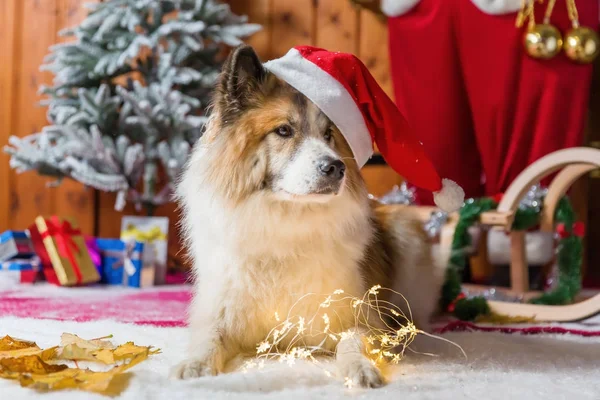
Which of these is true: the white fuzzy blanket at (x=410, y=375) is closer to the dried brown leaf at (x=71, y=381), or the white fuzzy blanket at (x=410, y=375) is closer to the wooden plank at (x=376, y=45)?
the dried brown leaf at (x=71, y=381)

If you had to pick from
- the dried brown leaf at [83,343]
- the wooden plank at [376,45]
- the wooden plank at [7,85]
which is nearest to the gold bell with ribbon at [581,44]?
the wooden plank at [376,45]

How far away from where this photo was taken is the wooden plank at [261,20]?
11.5ft

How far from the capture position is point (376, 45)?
339 cm

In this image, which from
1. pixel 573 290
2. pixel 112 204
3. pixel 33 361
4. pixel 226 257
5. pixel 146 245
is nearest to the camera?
pixel 33 361

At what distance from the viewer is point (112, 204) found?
135 inches

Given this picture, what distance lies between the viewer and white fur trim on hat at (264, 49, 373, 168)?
1468mm

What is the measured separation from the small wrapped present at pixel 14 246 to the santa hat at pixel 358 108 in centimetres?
189

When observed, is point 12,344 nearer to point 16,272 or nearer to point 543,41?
point 16,272

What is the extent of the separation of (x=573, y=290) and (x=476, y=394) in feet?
4.37

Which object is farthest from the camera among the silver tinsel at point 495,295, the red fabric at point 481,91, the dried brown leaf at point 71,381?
the red fabric at point 481,91

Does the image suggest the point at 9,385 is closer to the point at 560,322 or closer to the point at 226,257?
the point at 226,257

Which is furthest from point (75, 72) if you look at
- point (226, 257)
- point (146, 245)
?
point (226, 257)

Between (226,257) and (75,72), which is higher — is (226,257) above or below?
below

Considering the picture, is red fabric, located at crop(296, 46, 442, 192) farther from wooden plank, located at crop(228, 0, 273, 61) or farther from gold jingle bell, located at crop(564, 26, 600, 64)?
wooden plank, located at crop(228, 0, 273, 61)
